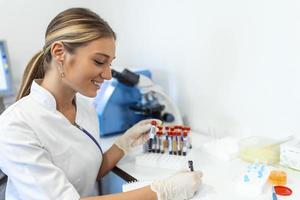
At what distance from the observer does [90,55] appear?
967mm

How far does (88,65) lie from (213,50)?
0.74 m

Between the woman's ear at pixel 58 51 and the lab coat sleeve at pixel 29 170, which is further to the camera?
the woman's ear at pixel 58 51

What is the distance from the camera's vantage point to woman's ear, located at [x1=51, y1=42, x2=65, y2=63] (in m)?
0.96

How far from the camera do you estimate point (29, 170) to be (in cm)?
85

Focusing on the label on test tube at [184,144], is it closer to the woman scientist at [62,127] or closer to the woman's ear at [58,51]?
the woman scientist at [62,127]

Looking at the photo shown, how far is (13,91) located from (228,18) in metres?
1.39

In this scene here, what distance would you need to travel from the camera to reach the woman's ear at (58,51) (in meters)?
0.96

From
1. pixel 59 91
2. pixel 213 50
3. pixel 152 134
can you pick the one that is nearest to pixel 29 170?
pixel 59 91

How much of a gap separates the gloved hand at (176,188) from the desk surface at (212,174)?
0.14 ft

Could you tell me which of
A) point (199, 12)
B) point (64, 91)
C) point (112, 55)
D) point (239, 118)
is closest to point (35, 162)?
point (64, 91)

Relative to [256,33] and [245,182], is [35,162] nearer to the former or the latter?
[245,182]

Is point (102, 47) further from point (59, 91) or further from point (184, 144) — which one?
point (184, 144)

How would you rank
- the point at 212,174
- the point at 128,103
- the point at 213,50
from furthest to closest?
the point at 128,103, the point at 213,50, the point at 212,174

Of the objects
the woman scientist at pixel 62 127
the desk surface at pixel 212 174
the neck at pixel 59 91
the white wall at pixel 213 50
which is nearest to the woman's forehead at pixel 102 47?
the woman scientist at pixel 62 127
